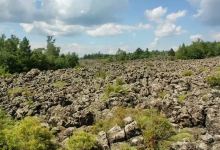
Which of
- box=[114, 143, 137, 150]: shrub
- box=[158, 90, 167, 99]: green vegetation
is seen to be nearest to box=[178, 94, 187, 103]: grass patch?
box=[158, 90, 167, 99]: green vegetation

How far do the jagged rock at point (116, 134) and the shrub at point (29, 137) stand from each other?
405 cm

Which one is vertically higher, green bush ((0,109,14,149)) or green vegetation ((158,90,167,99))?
green vegetation ((158,90,167,99))

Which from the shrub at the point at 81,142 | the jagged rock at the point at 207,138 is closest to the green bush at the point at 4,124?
the shrub at the point at 81,142

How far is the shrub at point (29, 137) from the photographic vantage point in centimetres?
3031

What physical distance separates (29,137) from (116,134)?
5.99 m

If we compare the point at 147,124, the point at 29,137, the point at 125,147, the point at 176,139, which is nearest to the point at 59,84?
the point at 147,124

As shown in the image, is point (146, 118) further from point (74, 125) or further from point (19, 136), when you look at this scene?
point (19, 136)

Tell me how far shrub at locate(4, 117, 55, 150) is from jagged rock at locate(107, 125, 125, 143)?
405 centimetres

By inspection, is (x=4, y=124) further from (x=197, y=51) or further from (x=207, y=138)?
(x=197, y=51)

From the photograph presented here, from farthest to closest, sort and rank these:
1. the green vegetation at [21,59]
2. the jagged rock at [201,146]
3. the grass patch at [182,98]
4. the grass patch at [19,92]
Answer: the green vegetation at [21,59], the grass patch at [19,92], the grass patch at [182,98], the jagged rock at [201,146]

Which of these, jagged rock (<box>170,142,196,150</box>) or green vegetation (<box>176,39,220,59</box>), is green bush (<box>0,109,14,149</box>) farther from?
green vegetation (<box>176,39,220,59</box>)

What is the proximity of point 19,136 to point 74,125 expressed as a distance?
20.7 ft

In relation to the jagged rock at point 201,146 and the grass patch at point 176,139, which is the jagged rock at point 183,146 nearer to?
the jagged rock at point 201,146

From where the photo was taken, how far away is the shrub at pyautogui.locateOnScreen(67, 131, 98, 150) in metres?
29.1
